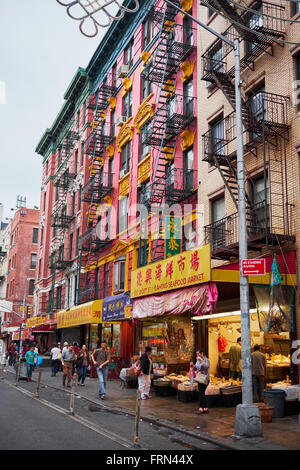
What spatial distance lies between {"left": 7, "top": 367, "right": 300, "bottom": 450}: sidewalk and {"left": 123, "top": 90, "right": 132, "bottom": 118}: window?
17619mm

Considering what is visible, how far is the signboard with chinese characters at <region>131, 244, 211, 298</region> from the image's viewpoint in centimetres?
1346

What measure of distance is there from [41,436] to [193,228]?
12.2 meters

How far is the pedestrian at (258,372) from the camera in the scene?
13.1 meters

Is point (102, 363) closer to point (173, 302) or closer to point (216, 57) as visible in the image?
point (173, 302)

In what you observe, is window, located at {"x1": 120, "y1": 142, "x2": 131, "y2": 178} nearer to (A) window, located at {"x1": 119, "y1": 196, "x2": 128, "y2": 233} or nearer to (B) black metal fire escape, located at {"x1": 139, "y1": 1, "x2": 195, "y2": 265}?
(A) window, located at {"x1": 119, "y1": 196, "x2": 128, "y2": 233}

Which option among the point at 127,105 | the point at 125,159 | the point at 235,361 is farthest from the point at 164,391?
the point at 127,105

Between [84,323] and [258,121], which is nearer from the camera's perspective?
[258,121]

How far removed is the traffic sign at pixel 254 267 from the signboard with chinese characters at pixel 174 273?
2965 mm

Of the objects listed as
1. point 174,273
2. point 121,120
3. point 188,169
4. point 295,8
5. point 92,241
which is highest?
point 121,120

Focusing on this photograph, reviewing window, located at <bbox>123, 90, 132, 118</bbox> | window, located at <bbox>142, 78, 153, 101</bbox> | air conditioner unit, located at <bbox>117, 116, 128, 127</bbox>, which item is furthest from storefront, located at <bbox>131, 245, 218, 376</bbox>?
window, located at <bbox>123, 90, 132, 118</bbox>

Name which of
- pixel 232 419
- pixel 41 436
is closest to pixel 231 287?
pixel 232 419

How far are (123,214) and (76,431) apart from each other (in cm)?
1899

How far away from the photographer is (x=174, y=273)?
15312mm

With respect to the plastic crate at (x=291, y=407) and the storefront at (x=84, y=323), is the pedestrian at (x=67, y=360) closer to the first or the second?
the storefront at (x=84, y=323)
